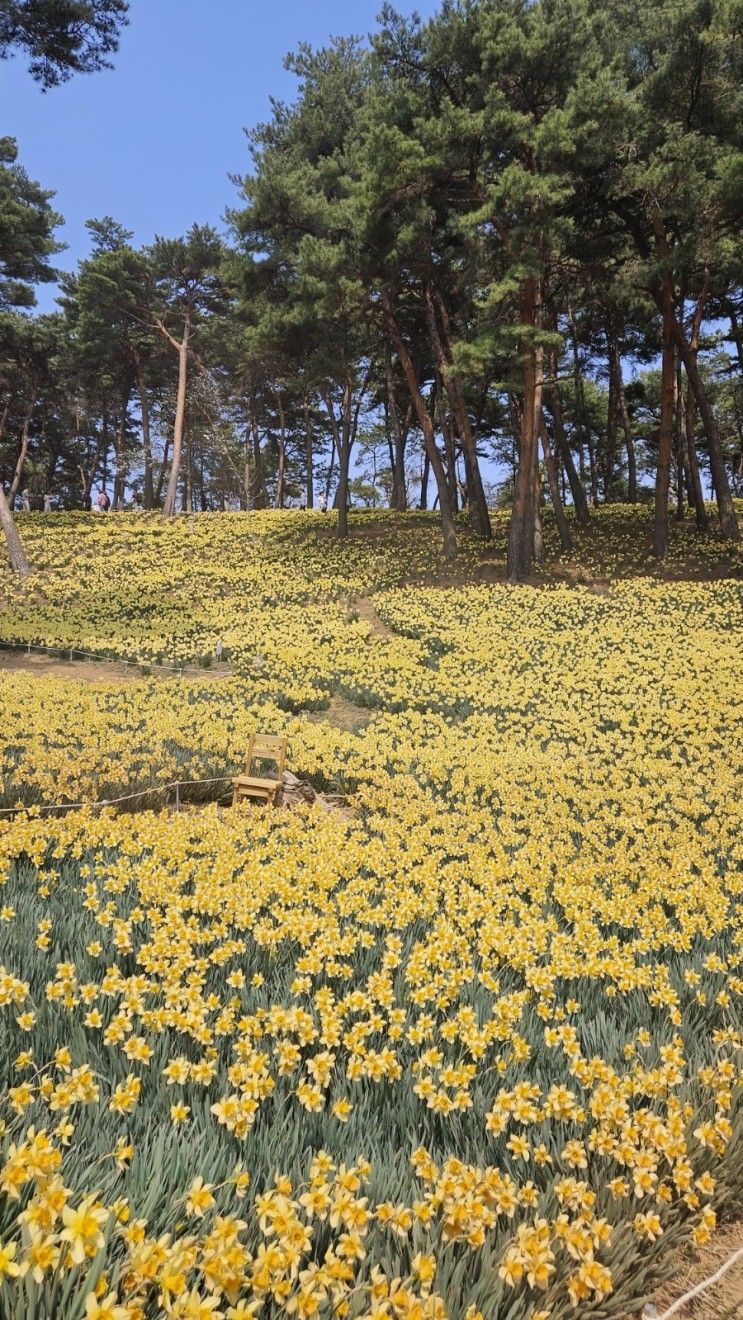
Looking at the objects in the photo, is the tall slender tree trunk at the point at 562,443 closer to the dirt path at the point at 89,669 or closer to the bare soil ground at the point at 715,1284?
the dirt path at the point at 89,669

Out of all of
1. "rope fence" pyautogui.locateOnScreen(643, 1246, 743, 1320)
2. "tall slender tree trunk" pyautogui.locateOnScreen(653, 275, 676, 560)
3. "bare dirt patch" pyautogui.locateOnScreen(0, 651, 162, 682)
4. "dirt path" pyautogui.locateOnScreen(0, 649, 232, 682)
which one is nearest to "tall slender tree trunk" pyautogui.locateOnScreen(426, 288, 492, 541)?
"tall slender tree trunk" pyautogui.locateOnScreen(653, 275, 676, 560)

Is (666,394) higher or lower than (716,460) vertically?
higher

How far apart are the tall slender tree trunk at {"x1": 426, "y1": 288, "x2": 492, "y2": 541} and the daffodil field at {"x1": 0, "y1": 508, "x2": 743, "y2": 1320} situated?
42.9 feet

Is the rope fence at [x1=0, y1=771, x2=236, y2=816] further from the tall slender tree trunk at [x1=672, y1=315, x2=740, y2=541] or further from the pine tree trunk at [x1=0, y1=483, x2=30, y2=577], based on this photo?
the tall slender tree trunk at [x1=672, y1=315, x2=740, y2=541]

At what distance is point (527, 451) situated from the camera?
1747 centimetres

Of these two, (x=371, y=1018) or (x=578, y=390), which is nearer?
(x=371, y=1018)

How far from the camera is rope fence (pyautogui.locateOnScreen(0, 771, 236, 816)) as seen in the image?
16.7ft

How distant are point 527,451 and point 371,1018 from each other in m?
16.7

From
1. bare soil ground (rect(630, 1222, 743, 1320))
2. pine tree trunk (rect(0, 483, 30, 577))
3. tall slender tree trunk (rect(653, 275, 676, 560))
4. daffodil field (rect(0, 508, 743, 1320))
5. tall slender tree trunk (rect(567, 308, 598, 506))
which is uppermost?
tall slender tree trunk (rect(567, 308, 598, 506))

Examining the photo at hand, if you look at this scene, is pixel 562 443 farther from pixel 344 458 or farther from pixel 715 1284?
pixel 715 1284

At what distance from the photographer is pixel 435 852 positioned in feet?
16.7

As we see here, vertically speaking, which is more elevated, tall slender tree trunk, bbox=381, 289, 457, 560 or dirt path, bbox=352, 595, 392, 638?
tall slender tree trunk, bbox=381, 289, 457, 560

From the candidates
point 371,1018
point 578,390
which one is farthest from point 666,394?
point 371,1018

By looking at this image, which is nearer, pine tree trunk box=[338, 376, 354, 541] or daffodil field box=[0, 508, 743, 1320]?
daffodil field box=[0, 508, 743, 1320]
